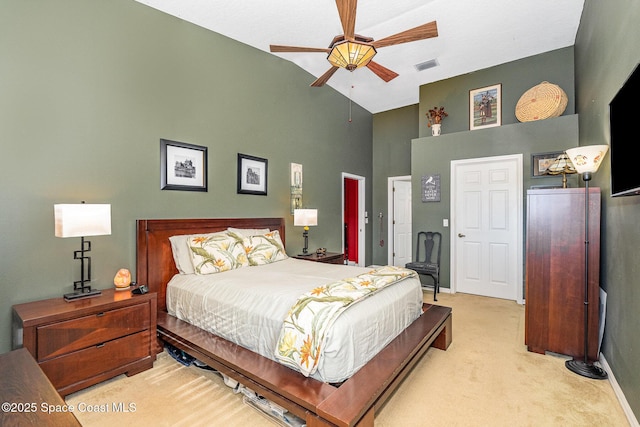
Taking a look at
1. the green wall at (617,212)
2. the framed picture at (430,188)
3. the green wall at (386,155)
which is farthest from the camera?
the green wall at (386,155)

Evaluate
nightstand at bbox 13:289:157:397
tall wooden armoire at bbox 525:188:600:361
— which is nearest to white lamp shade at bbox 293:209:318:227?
nightstand at bbox 13:289:157:397

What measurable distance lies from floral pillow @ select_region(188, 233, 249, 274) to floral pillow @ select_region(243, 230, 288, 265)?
0.35ft

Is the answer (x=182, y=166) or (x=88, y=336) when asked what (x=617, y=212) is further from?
(x=88, y=336)

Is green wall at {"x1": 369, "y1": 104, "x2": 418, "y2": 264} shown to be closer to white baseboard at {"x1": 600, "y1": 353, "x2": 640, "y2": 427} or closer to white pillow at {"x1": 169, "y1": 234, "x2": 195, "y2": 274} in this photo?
white baseboard at {"x1": 600, "y1": 353, "x2": 640, "y2": 427}

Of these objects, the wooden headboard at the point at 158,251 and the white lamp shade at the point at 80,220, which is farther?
the wooden headboard at the point at 158,251

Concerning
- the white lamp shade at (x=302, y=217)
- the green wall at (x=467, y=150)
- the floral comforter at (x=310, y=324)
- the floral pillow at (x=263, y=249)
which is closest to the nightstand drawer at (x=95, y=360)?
the floral pillow at (x=263, y=249)

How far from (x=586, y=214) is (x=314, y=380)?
2.50 metres

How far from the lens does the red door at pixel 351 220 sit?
6.37 m

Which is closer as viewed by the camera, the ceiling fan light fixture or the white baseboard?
the white baseboard

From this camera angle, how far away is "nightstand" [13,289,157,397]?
196cm

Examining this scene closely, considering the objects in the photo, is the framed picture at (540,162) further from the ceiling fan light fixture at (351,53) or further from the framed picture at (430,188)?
the ceiling fan light fixture at (351,53)

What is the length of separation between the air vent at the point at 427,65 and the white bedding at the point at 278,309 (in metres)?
3.43

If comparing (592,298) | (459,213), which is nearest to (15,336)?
(592,298)

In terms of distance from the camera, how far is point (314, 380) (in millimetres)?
1733
